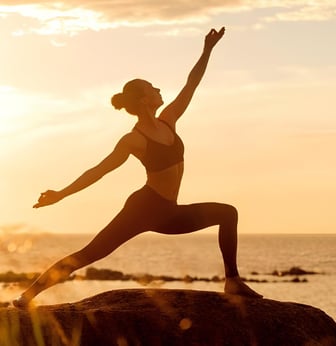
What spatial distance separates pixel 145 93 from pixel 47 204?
1.43 metres

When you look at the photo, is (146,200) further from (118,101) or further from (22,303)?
(22,303)

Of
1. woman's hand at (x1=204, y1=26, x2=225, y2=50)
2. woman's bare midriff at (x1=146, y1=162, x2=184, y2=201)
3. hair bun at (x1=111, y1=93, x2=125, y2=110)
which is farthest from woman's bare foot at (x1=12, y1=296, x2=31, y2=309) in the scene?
woman's hand at (x1=204, y1=26, x2=225, y2=50)

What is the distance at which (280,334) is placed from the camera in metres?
10.1

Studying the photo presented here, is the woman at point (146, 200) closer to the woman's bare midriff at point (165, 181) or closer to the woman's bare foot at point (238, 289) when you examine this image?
the woman's bare midriff at point (165, 181)

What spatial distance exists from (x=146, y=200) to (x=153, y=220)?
0.20 m

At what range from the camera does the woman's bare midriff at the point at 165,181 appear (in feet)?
33.0

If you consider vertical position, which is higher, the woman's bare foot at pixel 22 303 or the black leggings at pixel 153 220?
the black leggings at pixel 153 220

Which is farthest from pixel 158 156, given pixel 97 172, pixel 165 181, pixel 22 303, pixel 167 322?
pixel 22 303

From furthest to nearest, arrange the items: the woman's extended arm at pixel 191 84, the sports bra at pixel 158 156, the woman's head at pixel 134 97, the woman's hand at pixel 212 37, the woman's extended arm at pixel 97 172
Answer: the woman's hand at pixel 212 37, the woman's extended arm at pixel 191 84, the woman's head at pixel 134 97, the sports bra at pixel 158 156, the woman's extended arm at pixel 97 172

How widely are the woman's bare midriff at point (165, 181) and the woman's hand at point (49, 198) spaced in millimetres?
871

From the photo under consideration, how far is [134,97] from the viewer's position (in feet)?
33.5


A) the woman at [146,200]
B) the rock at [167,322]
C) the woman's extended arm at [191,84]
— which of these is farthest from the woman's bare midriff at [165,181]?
the rock at [167,322]

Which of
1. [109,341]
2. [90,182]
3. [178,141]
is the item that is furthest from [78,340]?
[178,141]

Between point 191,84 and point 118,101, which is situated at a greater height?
point 191,84
